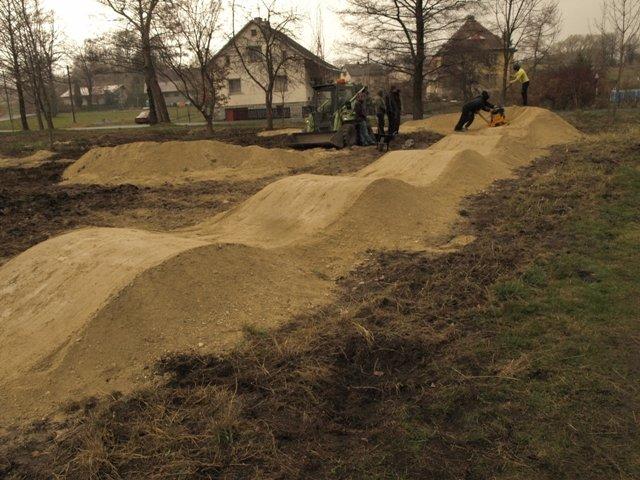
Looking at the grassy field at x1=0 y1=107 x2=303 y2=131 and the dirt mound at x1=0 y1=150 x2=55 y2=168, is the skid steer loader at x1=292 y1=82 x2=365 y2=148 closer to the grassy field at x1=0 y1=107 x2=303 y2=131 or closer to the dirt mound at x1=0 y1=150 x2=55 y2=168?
the dirt mound at x1=0 y1=150 x2=55 y2=168

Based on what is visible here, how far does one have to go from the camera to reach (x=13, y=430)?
3943mm

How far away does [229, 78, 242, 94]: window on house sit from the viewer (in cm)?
5025

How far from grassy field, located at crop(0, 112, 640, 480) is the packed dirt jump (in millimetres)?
358

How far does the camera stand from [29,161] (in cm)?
2084

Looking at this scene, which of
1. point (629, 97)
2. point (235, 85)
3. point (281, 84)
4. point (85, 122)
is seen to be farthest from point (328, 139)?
point (85, 122)

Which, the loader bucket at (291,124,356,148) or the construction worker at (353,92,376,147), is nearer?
the construction worker at (353,92,376,147)

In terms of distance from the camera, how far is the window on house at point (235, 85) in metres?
50.2

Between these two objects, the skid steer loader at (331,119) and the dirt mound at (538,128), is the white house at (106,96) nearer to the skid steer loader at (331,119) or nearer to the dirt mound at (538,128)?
the skid steer loader at (331,119)

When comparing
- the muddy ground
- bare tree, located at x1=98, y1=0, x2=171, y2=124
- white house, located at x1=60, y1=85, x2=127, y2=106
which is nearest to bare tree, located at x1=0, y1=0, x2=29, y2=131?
bare tree, located at x1=98, y1=0, x2=171, y2=124

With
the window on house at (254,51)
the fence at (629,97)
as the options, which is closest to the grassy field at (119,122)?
the window on house at (254,51)

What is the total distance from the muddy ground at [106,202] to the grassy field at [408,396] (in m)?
5.82

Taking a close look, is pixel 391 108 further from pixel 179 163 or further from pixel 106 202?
pixel 106 202

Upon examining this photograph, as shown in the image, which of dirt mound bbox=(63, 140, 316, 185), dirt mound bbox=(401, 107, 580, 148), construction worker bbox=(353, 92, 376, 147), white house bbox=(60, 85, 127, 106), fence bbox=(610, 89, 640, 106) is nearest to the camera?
dirt mound bbox=(63, 140, 316, 185)

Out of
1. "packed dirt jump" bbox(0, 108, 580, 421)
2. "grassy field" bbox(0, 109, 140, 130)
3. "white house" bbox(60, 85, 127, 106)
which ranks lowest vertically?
"packed dirt jump" bbox(0, 108, 580, 421)
